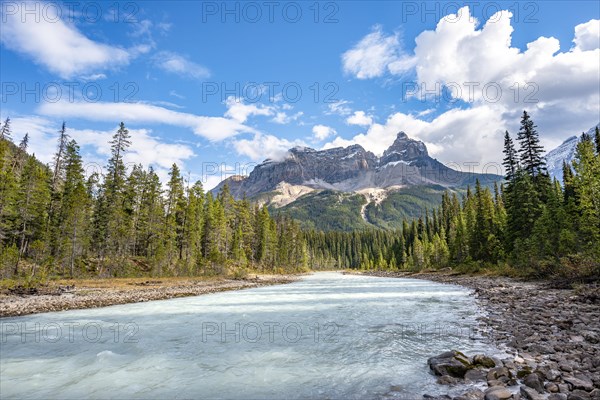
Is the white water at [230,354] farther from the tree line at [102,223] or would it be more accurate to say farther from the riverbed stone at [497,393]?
the tree line at [102,223]

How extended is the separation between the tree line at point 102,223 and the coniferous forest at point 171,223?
0.55 feet

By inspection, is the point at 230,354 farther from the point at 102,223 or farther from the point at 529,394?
the point at 102,223

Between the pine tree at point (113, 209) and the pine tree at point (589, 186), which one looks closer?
the pine tree at point (589, 186)

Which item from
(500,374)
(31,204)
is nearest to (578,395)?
(500,374)

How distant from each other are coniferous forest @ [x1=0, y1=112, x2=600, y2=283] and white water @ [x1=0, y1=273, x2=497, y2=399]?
17.9 m

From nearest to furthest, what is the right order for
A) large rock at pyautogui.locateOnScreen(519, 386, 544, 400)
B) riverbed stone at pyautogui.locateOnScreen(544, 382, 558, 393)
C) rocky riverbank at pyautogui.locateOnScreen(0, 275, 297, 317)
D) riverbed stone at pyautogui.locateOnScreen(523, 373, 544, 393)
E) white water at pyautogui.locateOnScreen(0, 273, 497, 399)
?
large rock at pyautogui.locateOnScreen(519, 386, 544, 400)
riverbed stone at pyautogui.locateOnScreen(544, 382, 558, 393)
riverbed stone at pyautogui.locateOnScreen(523, 373, 544, 393)
white water at pyautogui.locateOnScreen(0, 273, 497, 399)
rocky riverbank at pyautogui.locateOnScreen(0, 275, 297, 317)

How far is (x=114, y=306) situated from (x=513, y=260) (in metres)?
44.3

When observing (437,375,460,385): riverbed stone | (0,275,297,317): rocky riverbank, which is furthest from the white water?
(0,275,297,317): rocky riverbank

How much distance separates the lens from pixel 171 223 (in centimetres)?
5134

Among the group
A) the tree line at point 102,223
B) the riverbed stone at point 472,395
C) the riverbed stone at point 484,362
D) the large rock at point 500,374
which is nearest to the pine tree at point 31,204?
the tree line at point 102,223

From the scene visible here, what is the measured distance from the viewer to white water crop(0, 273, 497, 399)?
7.62 meters

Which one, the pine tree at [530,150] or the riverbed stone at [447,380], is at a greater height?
the pine tree at [530,150]

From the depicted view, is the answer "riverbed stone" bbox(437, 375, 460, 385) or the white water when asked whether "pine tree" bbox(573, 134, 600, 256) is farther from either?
"riverbed stone" bbox(437, 375, 460, 385)

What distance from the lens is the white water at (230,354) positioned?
300 inches
